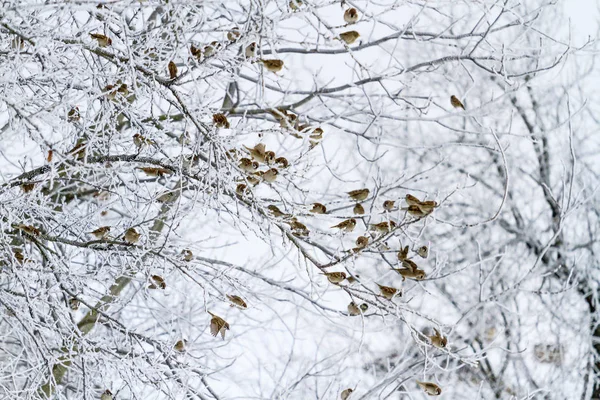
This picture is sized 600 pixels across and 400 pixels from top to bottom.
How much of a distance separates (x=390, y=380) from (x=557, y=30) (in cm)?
789

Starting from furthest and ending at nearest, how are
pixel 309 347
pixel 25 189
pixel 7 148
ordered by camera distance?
pixel 309 347, pixel 7 148, pixel 25 189

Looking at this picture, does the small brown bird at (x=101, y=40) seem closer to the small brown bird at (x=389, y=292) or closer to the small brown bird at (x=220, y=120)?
the small brown bird at (x=220, y=120)

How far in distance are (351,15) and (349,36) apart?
13cm

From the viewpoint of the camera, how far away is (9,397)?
332 centimetres

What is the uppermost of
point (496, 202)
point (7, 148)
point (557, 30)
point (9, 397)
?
point (557, 30)

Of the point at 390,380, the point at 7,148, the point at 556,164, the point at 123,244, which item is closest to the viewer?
the point at 123,244

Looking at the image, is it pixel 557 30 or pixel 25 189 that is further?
pixel 557 30

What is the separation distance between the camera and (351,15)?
10.1 feet

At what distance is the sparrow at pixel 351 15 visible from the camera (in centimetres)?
306

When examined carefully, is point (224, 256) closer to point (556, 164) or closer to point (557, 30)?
point (556, 164)

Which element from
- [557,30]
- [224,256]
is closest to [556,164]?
[557,30]

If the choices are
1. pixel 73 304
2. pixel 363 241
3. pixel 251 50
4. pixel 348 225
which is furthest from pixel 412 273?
pixel 73 304

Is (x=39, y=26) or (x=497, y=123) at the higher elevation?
(x=497, y=123)

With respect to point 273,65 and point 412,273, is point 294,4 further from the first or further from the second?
point 412,273
